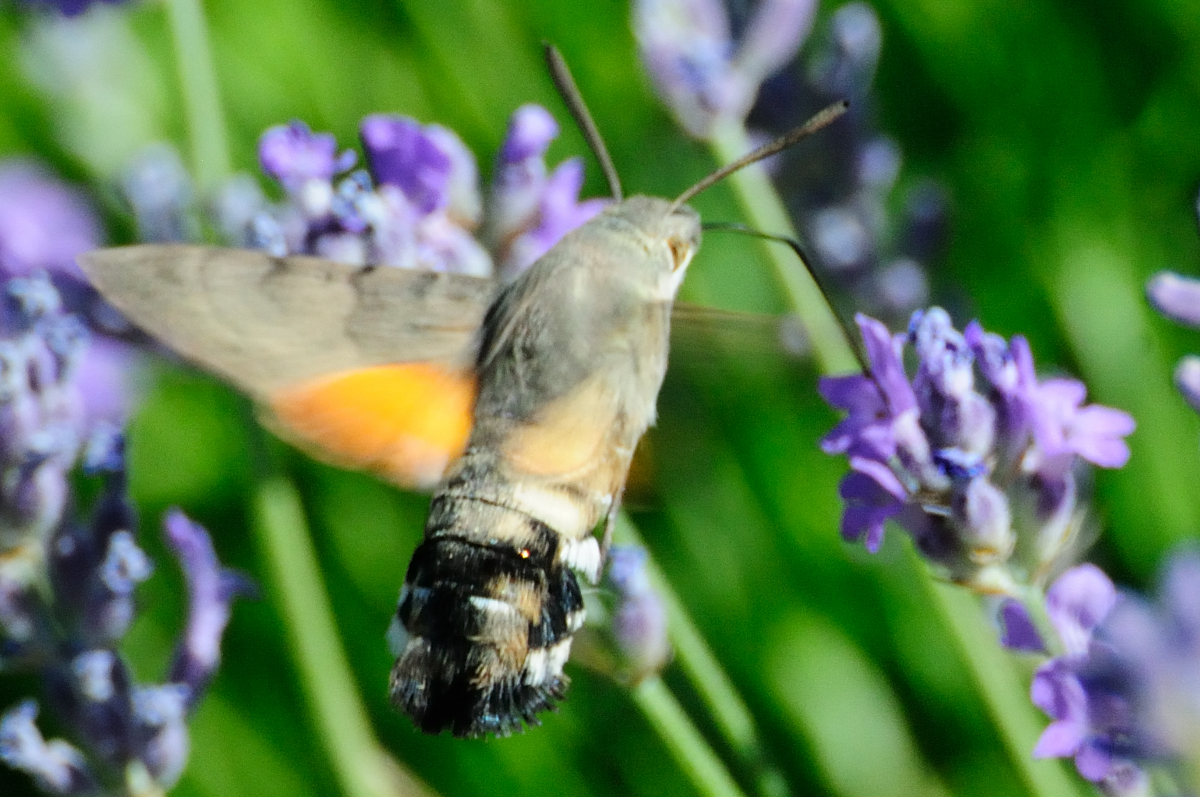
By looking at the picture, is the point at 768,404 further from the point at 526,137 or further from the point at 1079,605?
the point at 1079,605

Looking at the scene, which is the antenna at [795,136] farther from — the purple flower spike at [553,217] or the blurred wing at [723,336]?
the purple flower spike at [553,217]

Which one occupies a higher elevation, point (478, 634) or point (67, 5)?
point (67, 5)

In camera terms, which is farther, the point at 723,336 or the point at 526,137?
the point at 526,137

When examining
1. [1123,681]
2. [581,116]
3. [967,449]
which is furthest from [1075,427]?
[581,116]

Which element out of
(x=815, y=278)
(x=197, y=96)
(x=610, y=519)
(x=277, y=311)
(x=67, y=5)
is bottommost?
(x=610, y=519)

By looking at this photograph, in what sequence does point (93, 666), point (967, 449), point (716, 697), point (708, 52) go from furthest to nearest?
1. point (708, 52)
2. point (716, 697)
3. point (93, 666)
4. point (967, 449)

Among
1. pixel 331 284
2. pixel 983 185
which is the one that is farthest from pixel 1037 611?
pixel 983 185
